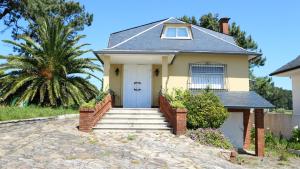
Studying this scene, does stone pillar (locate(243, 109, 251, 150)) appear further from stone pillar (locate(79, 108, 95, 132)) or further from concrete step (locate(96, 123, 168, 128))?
stone pillar (locate(79, 108, 95, 132))

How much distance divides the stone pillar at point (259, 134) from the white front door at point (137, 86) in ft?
21.1

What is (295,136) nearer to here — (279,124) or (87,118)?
(279,124)

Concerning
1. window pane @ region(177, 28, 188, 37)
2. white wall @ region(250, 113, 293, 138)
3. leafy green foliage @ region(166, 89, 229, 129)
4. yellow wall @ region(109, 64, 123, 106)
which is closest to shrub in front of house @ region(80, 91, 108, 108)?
leafy green foliage @ region(166, 89, 229, 129)

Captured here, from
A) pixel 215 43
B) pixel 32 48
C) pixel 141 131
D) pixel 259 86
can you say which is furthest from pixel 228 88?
pixel 259 86

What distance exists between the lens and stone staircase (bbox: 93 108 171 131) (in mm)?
14648

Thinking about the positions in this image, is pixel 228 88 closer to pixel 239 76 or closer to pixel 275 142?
pixel 239 76

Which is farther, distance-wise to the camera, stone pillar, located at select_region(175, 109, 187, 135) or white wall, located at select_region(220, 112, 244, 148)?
white wall, located at select_region(220, 112, 244, 148)

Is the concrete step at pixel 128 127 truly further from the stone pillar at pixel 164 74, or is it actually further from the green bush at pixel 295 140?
the green bush at pixel 295 140

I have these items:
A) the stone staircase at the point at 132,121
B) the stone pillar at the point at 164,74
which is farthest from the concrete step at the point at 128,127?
the stone pillar at the point at 164,74

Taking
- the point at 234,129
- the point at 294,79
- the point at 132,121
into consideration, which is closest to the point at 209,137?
the point at 132,121

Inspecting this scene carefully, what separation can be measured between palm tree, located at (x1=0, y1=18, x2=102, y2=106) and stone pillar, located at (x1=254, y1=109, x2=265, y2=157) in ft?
37.0

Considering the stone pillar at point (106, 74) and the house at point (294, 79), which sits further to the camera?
the house at point (294, 79)

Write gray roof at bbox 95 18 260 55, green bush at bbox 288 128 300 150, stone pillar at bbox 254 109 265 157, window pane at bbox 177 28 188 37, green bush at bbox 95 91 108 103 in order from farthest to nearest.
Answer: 1. window pane at bbox 177 28 188 37
2. gray roof at bbox 95 18 260 55
3. green bush at bbox 288 128 300 150
4. stone pillar at bbox 254 109 265 157
5. green bush at bbox 95 91 108 103

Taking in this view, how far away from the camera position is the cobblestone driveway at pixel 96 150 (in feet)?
29.5
